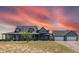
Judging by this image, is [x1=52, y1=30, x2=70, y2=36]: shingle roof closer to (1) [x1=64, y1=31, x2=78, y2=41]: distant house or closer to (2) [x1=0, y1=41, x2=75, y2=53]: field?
(1) [x1=64, y1=31, x2=78, y2=41]: distant house

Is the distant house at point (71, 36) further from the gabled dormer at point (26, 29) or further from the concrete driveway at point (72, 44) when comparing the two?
the gabled dormer at point (26, 29)

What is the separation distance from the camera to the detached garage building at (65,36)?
4.87 meters

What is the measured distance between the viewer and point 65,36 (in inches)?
193

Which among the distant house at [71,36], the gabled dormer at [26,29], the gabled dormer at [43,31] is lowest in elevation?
the distant house at [71,36]

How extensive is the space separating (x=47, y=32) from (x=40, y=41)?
202mm

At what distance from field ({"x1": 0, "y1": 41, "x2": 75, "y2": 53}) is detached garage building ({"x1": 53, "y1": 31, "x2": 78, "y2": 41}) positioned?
116 mm

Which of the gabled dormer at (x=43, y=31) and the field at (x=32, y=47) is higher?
the gabled dormer at (x=43, y=31)

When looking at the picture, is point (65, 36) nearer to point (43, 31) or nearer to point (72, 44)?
point (72, 44)

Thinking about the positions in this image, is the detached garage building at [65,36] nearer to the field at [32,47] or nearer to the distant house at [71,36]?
the distant house at [71,36]

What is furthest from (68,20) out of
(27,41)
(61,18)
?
(27,41)

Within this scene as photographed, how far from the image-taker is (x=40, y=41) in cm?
490

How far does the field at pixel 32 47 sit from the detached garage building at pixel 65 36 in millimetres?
116

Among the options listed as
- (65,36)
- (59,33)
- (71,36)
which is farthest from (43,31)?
(71,36)

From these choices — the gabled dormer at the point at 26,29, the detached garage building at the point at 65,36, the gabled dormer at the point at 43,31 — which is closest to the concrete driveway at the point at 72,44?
the detached garage building at the point at 65,36
